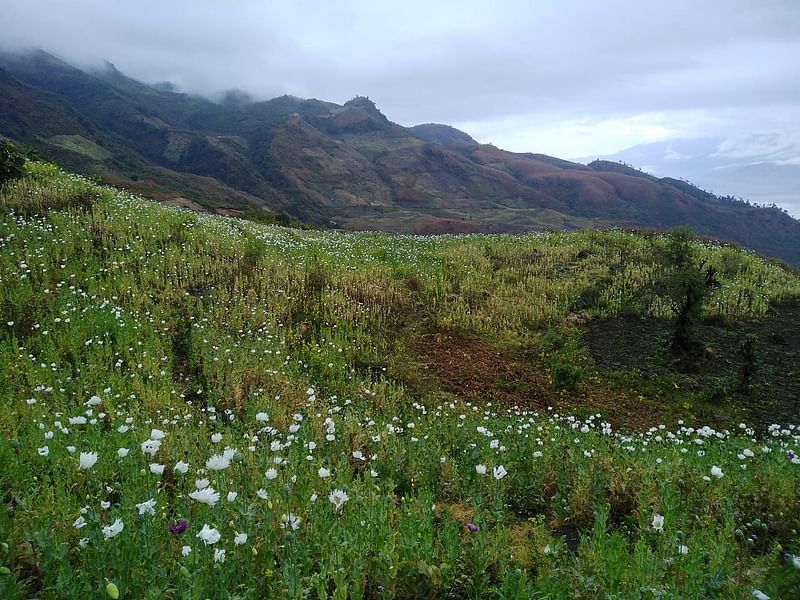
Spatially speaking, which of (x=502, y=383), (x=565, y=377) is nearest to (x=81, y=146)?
(x=502, y=383)

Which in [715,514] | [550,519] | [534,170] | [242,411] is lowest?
[242,411]

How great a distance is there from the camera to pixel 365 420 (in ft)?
22.6

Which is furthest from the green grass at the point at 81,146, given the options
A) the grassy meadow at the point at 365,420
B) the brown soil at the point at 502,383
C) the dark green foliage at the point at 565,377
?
the dark green foliage at the point at 565,377

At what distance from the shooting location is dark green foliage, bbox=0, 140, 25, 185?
47.1 feet

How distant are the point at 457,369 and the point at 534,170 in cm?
20036

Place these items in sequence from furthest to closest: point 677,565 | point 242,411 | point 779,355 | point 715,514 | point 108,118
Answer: point 108,118 < point 779,355 < point 242,411 < point 715,514 < point 677,565

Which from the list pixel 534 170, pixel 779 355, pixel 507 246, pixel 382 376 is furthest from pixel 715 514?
pixel 534 170

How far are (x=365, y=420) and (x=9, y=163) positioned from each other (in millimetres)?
15314

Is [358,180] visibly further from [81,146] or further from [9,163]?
[9,163]

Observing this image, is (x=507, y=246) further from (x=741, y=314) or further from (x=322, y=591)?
(x=322, y=591)

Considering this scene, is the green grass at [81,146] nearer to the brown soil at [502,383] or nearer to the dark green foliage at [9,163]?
the dark green foliage at [9,163]

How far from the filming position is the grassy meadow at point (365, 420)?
2.89 meters

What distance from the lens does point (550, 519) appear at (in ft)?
15.0

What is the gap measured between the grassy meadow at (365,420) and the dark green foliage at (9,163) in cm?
72
